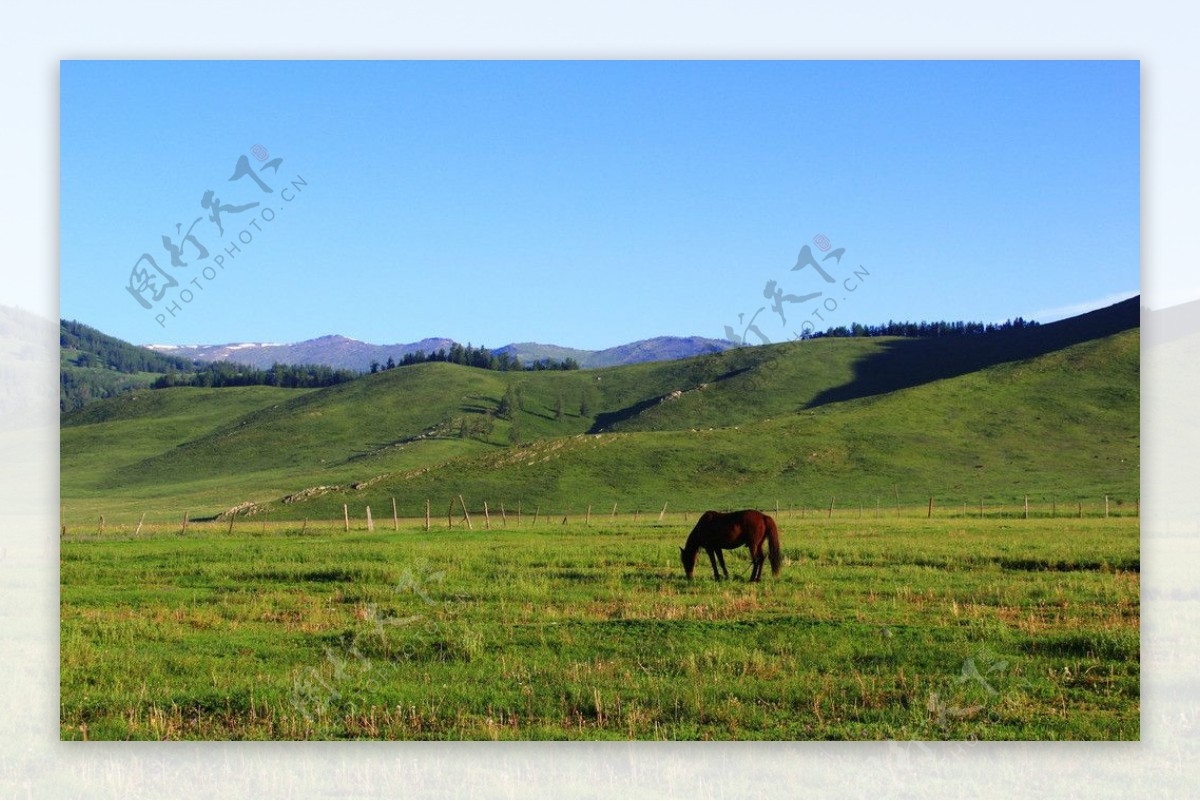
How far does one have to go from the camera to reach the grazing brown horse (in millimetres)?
27297

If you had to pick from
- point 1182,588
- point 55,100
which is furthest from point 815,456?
point 55,100

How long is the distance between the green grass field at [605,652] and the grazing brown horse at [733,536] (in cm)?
54

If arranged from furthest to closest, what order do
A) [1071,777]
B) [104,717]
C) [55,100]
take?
[55,100] → [104,717] → [1071,777]

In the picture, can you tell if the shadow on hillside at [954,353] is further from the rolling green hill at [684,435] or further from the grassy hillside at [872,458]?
the grassy hillside at [872,458]

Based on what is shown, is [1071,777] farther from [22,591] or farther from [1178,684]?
[22,591]

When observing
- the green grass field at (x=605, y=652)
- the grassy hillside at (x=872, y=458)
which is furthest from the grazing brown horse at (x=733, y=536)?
the grassy hillside at (x=872, y=458)

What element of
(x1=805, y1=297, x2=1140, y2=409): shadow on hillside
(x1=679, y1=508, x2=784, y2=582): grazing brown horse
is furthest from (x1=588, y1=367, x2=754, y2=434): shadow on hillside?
(x1=679, y1=508, x2=784, y2=582): grazing brown horse

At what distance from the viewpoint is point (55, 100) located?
16344 mm

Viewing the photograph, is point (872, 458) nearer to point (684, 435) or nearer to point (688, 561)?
point (684, 435)

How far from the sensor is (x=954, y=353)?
172875 mm

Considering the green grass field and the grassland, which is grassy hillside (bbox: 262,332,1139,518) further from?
the green grass field

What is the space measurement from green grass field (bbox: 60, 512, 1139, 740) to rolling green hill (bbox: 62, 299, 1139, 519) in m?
55.2

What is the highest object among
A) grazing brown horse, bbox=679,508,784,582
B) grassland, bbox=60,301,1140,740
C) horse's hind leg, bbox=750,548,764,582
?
grazing brown horse, bbox=679,508,784,582

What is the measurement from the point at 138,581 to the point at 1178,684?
23.1 m
